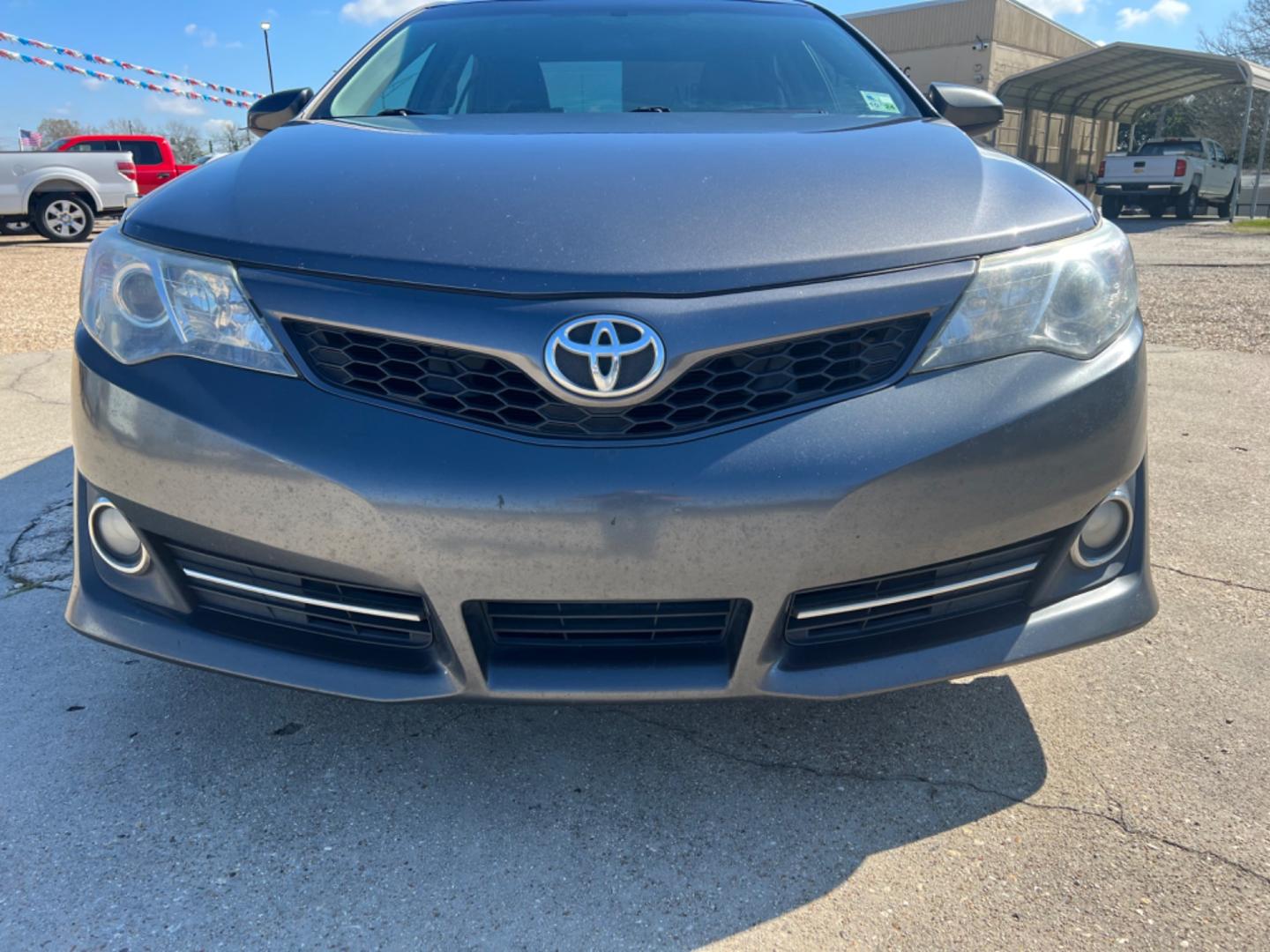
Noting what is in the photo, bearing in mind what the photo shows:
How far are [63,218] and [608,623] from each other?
15.2m

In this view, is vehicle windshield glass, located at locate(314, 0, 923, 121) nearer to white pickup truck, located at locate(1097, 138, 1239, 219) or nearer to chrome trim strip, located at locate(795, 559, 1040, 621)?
chrome trim strip, located at locate(795, 559, 1040, 621)

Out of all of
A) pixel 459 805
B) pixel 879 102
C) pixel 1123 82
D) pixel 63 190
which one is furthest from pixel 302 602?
pixel 1123 82

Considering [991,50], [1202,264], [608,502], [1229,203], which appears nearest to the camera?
[608,502]

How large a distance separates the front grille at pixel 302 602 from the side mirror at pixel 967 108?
2001 mm

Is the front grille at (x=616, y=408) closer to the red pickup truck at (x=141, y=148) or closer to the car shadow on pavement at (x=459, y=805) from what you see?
the car shadow on pavement at (x=459, y=805)

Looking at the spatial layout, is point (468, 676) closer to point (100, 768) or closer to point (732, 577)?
point (732, 577)

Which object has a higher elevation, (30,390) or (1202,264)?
(30,390)

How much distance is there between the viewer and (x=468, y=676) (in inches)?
59.6

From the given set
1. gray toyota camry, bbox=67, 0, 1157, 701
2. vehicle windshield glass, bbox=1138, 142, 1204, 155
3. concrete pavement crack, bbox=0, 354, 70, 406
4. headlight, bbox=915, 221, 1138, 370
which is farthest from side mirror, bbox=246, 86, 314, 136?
vehicle windshield glass, bbox=1138, 142, 1204, 155

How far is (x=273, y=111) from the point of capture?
2.73 m

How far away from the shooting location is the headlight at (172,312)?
152 centimetres

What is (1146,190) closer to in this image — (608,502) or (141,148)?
(141,148)

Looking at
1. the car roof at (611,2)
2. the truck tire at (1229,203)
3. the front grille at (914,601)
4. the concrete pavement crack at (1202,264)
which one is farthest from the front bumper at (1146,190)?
the front grille at (914,601)

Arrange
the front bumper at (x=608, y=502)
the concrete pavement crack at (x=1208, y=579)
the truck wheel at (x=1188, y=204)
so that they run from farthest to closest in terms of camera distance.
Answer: the truck wheel at (x=1188, y=204) < the concrete pavement crack at (x=1208, y=579) < the front bumper at (x=608, y=502)
